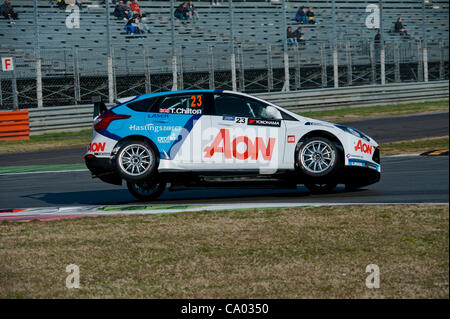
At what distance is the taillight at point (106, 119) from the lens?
33.7 feet

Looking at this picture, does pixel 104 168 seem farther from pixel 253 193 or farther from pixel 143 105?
pixel 253 193

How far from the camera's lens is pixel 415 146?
1645cm

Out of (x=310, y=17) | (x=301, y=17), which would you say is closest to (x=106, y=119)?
(x=301, y=17)

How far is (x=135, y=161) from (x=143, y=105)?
0.88 m

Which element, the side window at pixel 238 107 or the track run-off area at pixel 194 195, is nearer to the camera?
the track run-off area at pixel 194 195

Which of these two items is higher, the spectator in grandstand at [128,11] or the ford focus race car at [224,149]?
the spectator in grandstand at [128,11]

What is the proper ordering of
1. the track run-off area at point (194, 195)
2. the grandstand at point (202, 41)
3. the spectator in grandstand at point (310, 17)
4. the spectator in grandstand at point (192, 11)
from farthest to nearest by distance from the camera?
the spectator in grandstand at point (310, 17) → the spectator in grandstand at point (192, 11) → the grandstand at point (202, 41) → the track run-off area at point (194, 195)

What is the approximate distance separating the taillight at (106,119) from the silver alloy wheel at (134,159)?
490 millimetres

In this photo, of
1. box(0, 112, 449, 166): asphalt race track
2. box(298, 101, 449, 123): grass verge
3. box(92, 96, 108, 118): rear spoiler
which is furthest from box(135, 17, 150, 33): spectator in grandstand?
box(92, 96, 108, 118): rear spoiler

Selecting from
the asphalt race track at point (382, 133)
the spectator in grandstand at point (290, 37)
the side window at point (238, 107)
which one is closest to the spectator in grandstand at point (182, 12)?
the spectator in grandstand at point (290, 37)

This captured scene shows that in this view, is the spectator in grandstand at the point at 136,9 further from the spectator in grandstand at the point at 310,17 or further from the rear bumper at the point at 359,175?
the rear bumper at the point at 359,175

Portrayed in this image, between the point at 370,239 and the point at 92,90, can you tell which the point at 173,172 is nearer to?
the point at 370,239

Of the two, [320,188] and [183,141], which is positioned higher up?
[183,141]
